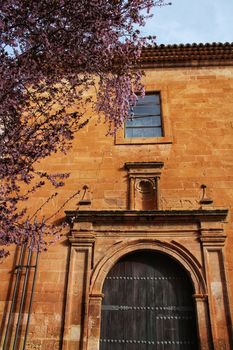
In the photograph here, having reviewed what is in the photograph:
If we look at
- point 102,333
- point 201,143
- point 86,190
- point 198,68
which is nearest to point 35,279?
point 102,333

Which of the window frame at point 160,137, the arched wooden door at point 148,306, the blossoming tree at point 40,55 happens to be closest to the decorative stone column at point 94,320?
the arched wooden door at point 148,306

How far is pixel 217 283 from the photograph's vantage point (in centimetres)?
645

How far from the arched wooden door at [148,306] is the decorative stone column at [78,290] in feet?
1.07

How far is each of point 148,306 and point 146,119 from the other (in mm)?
4058

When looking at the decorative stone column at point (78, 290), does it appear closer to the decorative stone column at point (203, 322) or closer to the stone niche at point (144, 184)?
the stone niche at point (144, 184)

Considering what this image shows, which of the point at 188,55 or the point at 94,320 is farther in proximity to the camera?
the point at 188,55

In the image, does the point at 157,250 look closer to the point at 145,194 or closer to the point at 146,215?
the point at 146,215

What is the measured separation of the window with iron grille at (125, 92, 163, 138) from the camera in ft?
28.3

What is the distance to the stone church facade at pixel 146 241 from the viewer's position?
20.5 feet

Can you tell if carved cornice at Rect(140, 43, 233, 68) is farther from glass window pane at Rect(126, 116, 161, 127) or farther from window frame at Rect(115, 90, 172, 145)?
glass window pane at Rect(126, 116, 161, 127)

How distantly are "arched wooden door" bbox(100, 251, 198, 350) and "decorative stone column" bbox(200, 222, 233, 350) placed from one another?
1.13 ft

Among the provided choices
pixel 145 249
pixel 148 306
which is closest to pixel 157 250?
pixel 145 249

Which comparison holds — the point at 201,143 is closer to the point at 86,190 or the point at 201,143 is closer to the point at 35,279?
the point at 86,190

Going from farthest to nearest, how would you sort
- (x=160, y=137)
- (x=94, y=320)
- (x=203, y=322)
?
(x=160, y=137) < (x=94, y=320) < (x=203, y=322)
